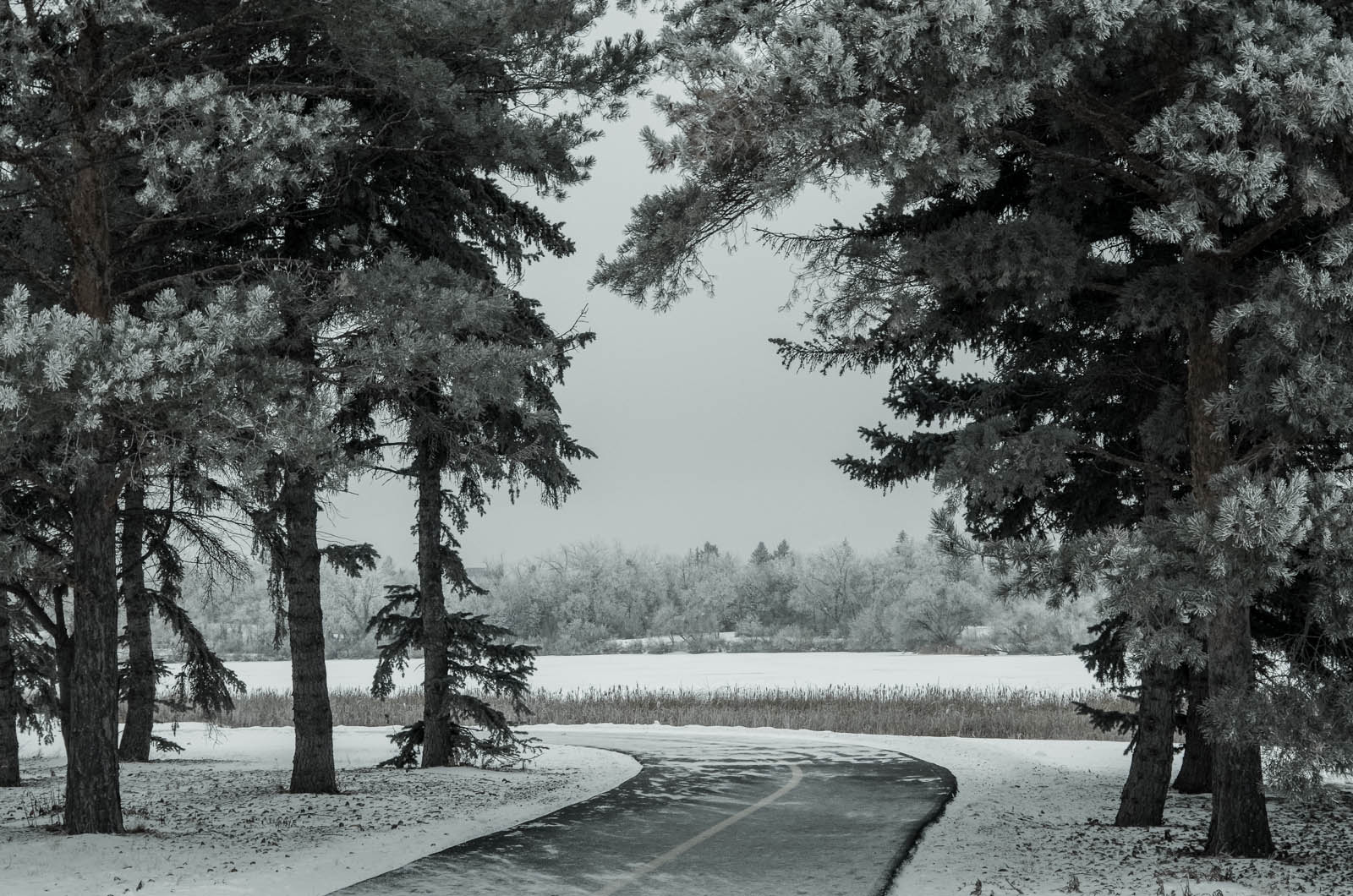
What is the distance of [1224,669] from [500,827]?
21.8ft

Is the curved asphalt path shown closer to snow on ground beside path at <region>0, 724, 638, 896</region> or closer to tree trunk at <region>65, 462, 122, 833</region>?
snow on ground beside path at <region>0, 724, 638, 896</region>

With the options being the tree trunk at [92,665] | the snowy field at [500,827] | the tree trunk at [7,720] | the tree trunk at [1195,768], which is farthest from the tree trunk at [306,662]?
the tree trunk at [1195,768]

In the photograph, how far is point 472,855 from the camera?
902 centimetres

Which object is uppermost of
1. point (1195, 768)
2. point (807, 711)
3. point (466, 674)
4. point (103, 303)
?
point (103, 303)

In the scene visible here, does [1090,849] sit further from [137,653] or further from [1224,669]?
[137,653]

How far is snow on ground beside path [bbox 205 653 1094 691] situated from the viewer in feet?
136

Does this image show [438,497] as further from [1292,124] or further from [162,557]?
[1292,124]

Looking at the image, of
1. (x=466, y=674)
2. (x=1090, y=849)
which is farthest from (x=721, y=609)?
(x=1090, y=849)

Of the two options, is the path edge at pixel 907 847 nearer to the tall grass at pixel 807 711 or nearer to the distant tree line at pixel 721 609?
the tall grass at pixel 807 711

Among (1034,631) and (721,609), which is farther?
A: (721,609)

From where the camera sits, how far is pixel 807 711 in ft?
90.7

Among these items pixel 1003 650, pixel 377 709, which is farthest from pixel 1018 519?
pixel 1003 650

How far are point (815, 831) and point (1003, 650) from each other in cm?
5831

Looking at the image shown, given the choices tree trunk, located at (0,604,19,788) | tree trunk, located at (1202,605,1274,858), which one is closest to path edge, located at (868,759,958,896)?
tree trunk, located at (1202,605,1274,858)
